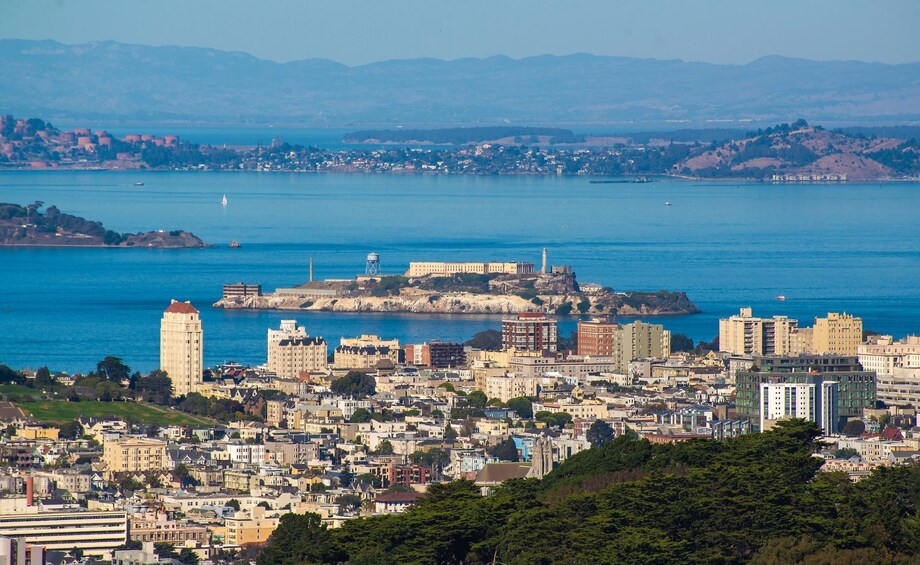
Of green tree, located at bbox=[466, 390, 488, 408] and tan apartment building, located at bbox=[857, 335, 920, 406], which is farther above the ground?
tan apartment building, located at bbox=[857, 335, 920, 406]

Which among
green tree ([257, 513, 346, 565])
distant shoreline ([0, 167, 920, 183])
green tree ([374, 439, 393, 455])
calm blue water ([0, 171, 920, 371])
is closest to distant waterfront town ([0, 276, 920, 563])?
green tree ([374, 439, 393, 455])

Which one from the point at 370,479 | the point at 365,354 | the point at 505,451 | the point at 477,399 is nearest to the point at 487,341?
the point at 365,354

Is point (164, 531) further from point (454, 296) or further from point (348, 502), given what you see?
point (454, 296)

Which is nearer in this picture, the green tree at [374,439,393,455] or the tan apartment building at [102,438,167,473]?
the tan apartment building at [102,438,167,473]

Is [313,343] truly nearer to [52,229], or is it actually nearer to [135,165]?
[52,229]

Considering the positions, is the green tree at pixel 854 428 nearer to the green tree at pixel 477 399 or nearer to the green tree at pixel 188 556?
the green tree at pixel 477 399

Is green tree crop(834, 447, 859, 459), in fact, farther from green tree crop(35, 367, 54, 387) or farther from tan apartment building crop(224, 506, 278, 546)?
green tree crop(35, 367, 54, 387)

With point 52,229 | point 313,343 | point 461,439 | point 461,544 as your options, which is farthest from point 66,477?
point 52,229
